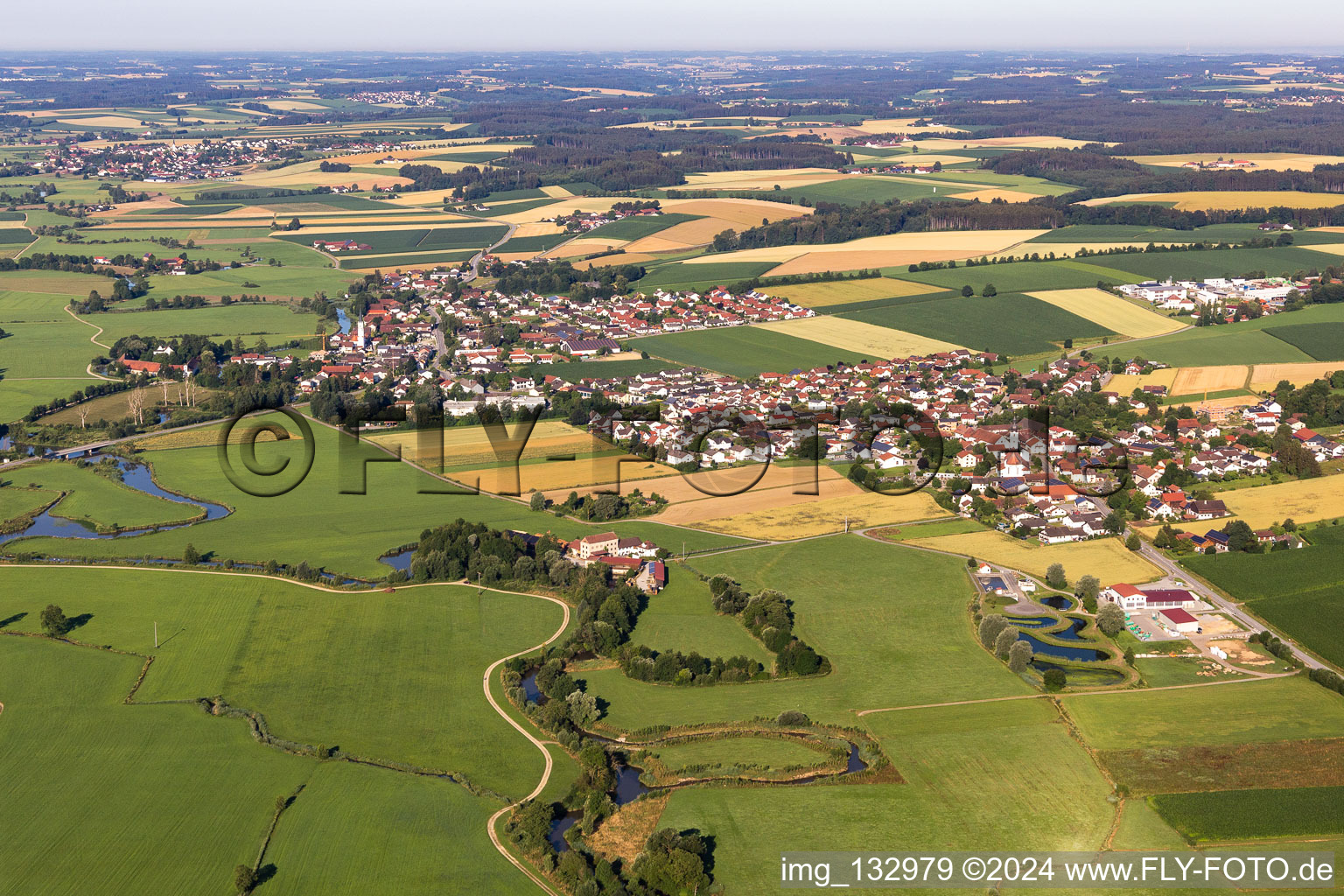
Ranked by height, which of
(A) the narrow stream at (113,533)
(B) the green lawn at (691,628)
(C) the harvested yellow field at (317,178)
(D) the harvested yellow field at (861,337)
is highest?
(C) the harvested yellow field at (317,178)

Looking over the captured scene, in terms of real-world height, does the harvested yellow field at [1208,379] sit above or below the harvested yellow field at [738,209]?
below

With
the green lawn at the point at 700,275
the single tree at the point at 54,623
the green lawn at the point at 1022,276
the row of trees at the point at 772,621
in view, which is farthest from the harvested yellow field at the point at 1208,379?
the single tree at the point at 54,623

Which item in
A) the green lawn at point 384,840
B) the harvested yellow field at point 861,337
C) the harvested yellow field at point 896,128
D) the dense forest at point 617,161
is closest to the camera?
the green lawn at point 384,840

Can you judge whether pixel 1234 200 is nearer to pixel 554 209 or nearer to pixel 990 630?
pixel 554 209

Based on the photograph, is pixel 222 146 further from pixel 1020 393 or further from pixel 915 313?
pixel 1020 393

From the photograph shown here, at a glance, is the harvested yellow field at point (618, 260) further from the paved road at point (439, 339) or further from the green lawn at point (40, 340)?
the green lawn at point (40, 340)

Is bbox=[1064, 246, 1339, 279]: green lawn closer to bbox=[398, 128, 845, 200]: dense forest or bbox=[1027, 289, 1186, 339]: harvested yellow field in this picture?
bbox=[1027, 289, 1186, 339]: harvested yellow field

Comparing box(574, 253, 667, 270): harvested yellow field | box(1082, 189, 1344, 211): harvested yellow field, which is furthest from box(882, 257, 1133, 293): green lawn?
box(1082, 189, 1344, 211): harvested yellow field
